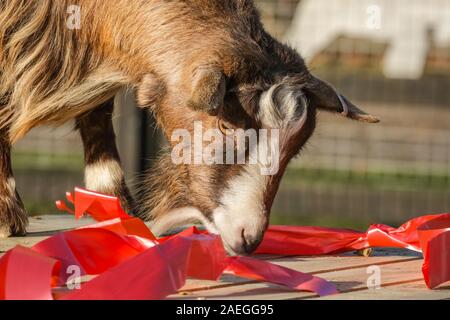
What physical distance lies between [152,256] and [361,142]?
6926mm

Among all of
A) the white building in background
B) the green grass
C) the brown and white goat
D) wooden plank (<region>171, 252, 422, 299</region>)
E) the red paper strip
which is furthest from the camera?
the white building in background

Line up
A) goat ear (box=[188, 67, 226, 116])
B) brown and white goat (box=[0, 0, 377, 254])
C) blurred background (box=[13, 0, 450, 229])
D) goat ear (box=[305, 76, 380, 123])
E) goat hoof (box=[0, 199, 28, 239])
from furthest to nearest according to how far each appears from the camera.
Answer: blurred background (box=[13, 0, 450, 229]) < goat hoof (box=[0, 199, 28, 239]) < goat ear (box=[305, 76, 380, 123]) < brown and white goat (box=[0, 0, 377, 254]) < goat ear (box=[188, 67, 226, 116])

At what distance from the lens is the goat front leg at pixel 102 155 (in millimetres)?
5570

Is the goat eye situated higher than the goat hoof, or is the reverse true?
the goat eye

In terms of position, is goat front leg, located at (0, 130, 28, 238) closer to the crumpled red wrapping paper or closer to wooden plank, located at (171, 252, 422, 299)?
the crumpled red wrapping paper

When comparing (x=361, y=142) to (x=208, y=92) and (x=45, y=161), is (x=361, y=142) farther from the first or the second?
(x=208, y=92)

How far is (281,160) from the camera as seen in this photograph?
4230 millimetres

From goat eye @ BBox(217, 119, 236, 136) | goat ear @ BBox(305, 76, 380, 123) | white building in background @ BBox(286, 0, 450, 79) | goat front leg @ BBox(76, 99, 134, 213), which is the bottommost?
goat front leg @ BBox(76, 99, 134, 213)

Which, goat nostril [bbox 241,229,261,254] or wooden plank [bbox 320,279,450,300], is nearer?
wooden plank [bbox 320,279,450,300]

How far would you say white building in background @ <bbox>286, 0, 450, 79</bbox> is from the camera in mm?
10055

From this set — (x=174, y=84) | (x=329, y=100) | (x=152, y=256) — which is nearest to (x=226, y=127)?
(x=174, y=84)

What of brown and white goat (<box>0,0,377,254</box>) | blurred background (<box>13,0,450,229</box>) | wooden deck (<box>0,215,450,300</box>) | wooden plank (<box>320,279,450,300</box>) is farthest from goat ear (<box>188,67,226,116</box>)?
blurred background (<box>13,0,450,229</box>)

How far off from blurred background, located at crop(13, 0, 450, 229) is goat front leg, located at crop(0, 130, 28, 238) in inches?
174
